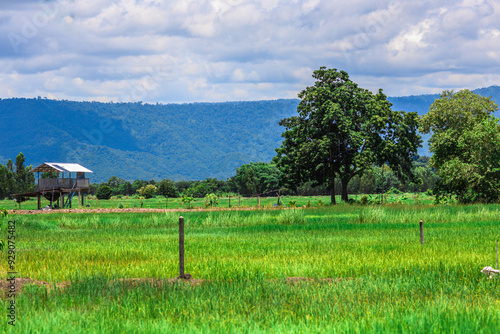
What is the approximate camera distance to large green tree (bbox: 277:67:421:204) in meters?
55.5

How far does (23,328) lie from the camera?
29.7 ft

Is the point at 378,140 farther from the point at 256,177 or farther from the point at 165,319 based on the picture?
the point at 256,177

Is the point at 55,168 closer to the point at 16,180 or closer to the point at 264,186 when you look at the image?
the point at 16,180

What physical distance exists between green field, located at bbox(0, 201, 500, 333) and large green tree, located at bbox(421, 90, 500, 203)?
2603 cm

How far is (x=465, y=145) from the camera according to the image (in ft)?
171

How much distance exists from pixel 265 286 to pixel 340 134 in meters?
45.5

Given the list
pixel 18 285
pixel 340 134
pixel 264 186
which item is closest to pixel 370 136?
pixel 340 134

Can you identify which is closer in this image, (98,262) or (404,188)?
(98,262)

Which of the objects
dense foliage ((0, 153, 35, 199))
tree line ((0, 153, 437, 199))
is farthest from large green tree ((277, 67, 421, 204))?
dense foliage ((0, 153, 35, 199))

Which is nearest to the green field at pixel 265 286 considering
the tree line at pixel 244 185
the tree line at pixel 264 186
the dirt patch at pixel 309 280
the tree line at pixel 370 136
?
the dirt patch at pixel 309 280

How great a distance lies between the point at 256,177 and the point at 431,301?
356ft

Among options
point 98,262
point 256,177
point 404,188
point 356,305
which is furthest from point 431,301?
point 404,188

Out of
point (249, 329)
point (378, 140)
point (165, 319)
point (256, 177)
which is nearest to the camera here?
point (249, 329)

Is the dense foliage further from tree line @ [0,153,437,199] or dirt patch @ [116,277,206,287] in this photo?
dirt patch @ [116,277,206,287]
